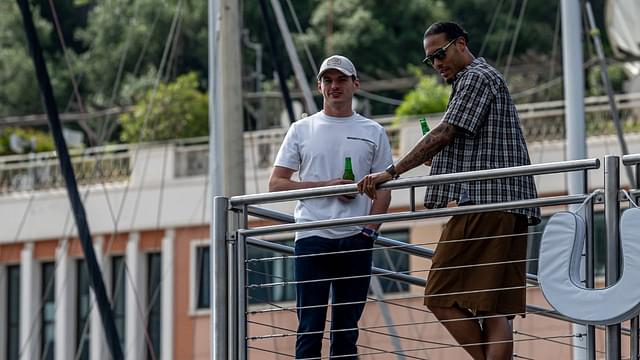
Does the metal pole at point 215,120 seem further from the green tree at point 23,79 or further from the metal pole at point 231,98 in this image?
the green tree at point 23,79

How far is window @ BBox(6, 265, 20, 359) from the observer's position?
1677 inches

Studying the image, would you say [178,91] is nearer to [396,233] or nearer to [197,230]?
[197,230]

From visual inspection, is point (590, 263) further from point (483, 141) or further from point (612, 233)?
point (483, 141)

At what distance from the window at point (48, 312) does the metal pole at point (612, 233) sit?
3357cm

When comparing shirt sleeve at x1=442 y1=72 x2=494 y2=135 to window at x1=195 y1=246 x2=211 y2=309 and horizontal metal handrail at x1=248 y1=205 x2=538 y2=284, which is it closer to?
horizontal metal handrail at x1=248 y1=205 x2=538 y2=284

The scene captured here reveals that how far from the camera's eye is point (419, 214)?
373 inches

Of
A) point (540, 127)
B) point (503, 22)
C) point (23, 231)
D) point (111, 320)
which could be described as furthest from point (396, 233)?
point (111, 320)

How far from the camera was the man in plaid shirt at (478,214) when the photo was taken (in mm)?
9688

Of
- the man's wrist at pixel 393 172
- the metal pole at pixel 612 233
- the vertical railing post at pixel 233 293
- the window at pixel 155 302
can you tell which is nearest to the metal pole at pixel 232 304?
the vertical railing post at pixel 233 293

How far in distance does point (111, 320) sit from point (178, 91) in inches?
718

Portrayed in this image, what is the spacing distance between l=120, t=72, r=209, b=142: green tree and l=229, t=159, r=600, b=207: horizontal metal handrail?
30130mm

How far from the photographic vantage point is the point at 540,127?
118 feet

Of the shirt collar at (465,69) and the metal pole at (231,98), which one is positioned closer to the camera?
the shirt collar at (465,69)

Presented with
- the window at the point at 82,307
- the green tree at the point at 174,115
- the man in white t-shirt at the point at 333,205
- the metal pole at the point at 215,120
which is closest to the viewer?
the man in white t-shirt at the point at 333,205
